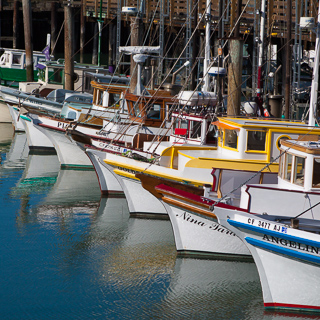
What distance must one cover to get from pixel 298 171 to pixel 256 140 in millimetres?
3421

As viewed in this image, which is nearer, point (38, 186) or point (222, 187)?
point (222, 187)

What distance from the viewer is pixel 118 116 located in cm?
2033

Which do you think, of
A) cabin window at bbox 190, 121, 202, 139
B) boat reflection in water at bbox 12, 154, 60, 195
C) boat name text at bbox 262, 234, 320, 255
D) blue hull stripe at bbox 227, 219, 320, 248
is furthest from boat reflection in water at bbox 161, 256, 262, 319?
boat reflection in water at bbox 12, 154, 60, 195

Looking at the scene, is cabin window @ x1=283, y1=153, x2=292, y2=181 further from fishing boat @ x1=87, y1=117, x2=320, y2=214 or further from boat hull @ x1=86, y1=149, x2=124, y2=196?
boat hull @ x1=86, y1=149, x2=124, y2=196

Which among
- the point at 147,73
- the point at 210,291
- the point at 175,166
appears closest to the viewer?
the point at 210,291

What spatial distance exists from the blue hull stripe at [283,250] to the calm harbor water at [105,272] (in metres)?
1.12

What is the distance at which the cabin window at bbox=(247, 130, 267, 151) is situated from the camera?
13891 mm

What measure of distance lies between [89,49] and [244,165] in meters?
44.9

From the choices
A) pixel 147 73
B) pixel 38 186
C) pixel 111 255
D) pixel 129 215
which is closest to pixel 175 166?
pixel 129 215

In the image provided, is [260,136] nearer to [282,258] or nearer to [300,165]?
[300,165]

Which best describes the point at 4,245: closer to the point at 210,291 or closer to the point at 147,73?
the point at 210,291

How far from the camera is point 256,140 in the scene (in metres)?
14.0

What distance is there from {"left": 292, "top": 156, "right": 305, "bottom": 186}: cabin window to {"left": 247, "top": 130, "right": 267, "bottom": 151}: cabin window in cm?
334

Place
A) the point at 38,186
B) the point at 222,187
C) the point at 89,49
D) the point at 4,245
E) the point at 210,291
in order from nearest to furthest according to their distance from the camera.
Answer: the point at 210,291 < the point at 222,187 < the point at 4,245 < the point at 38,186 < the point at 89,49
